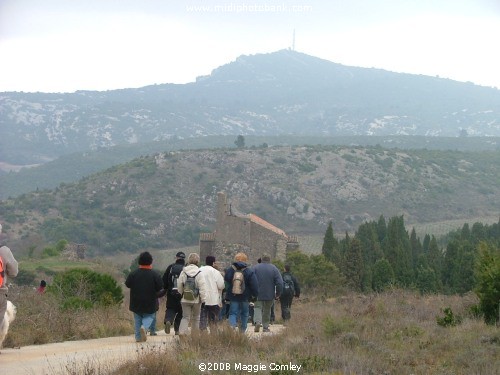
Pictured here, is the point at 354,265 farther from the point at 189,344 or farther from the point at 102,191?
the point at 102,191

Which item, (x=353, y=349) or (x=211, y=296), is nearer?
(x=353, y=349)

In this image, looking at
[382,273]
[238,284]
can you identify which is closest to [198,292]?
[238,284]

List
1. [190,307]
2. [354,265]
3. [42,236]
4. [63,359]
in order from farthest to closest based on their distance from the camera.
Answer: [42,236] → [354,265] → [190,307] → [63,359]

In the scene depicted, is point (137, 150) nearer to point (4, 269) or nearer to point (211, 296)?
point (211, 296)

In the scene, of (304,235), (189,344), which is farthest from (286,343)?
(304,235)

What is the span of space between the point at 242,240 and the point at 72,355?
138ft

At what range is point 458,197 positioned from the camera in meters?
102

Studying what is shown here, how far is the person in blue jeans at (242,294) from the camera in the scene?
16.3 metres

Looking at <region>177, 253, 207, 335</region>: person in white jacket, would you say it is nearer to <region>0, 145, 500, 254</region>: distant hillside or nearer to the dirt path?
the dirt path

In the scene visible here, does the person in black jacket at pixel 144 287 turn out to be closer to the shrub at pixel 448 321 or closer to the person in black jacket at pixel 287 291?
the shrub at pixel 448 321

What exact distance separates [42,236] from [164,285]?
229ft

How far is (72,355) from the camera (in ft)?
41.6

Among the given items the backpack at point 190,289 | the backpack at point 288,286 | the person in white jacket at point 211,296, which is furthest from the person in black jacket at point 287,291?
the backpack at point 190,289

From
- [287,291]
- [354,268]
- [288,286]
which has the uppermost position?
[288,286]
